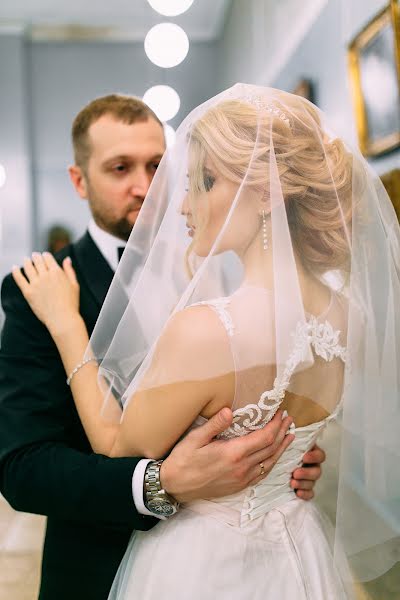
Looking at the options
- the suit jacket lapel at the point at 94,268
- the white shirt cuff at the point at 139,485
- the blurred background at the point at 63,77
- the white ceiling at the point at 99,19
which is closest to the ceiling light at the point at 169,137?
the suit jacket lapel at the point at 94,268

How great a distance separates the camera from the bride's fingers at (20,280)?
1195 mm

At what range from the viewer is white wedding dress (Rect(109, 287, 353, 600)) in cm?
99

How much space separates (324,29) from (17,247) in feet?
11.6

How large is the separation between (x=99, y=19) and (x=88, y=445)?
5031 millimetres

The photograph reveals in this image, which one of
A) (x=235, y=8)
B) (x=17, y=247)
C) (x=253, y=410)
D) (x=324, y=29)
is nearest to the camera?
(x=253, y=410)

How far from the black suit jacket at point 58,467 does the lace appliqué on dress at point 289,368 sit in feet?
0.64

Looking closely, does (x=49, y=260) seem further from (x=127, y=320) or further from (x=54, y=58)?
(x=54, y=58)

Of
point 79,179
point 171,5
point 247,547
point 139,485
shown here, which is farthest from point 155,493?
point 171,5

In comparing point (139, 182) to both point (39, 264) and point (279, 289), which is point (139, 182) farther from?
point (279, 289)

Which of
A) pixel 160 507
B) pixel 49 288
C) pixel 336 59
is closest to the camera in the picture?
pixel 160 507

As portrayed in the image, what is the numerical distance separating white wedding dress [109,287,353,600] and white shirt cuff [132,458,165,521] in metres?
0.08

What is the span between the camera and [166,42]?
401 cm

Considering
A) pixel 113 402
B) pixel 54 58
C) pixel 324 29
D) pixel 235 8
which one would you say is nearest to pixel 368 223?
pixel 113 402

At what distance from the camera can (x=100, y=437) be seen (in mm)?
1054
